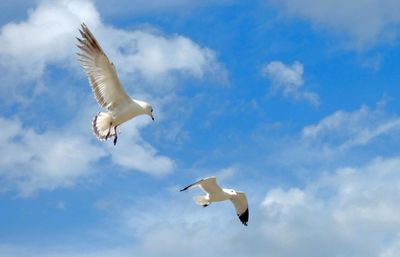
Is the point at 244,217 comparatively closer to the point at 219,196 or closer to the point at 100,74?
the point at 219,196

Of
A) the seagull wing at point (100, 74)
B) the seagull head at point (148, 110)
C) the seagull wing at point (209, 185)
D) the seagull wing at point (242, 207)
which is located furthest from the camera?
the seagull wing at point (242, 207)

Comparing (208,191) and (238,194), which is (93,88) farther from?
(238,194)

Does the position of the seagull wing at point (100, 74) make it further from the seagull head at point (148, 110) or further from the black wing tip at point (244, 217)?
the black wing tip at point (244, 217)

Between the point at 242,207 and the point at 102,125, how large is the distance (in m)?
6.76

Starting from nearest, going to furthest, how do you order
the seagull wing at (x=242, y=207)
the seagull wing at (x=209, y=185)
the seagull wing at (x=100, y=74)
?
1. the seagull wing at (x=100, y=74)
2. the seagull wing at (x=209, y=185)
3. the seagull wing at (x=242, y=207)

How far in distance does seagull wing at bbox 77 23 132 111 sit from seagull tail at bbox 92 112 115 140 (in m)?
0.30

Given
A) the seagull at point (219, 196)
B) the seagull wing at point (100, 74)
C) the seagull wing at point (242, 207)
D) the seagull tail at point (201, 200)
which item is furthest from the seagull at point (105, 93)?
the seagull wing at point (242, 207)

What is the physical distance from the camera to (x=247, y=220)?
90.1 ft

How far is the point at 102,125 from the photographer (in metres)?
22.7

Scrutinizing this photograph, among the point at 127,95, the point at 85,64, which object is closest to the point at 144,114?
the point at 127,95

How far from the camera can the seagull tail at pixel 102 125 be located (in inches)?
890

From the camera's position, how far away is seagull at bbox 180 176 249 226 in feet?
81.9

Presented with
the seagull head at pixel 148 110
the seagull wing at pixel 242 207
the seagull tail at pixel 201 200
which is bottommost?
the seagull tail at pixel 201 200

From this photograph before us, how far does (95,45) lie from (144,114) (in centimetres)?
243
